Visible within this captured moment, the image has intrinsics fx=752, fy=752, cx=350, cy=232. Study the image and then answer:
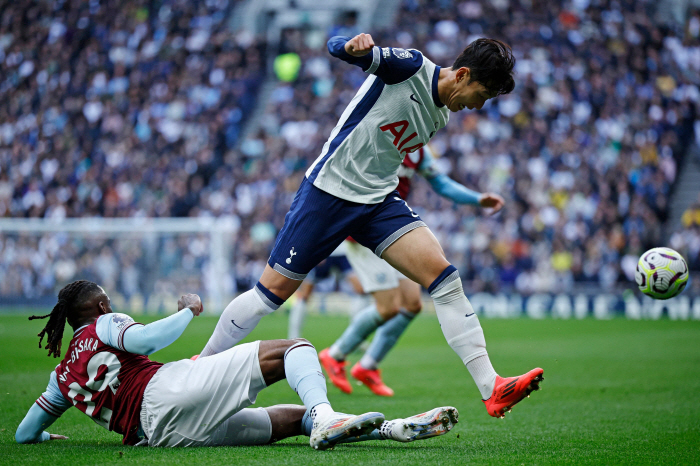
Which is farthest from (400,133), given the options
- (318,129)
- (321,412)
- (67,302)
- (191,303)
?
(318,129)

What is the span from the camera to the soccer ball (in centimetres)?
523

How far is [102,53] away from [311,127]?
31.0 feet

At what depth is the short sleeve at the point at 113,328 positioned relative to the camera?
3.61m

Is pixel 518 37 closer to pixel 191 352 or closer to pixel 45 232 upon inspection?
pixel 45 232

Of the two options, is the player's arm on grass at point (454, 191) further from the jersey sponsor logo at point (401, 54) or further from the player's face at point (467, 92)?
the jersey sponsor logo at point (401, 54)

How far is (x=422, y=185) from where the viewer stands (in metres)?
21.3

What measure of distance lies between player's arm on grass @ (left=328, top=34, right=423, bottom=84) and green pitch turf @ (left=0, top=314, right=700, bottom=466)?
2015mm

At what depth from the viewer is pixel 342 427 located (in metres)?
3.48

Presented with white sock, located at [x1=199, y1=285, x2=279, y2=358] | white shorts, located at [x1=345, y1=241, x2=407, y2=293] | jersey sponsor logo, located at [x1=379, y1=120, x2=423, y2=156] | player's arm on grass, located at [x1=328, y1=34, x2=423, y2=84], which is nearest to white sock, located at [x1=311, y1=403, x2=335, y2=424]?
white sock, located at [x1=199, y1=285, x2=279, y2=358]

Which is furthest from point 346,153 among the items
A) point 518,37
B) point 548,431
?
point 518,37

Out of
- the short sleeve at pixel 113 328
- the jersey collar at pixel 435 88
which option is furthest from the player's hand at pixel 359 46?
the short sleeve at pixel 113 328

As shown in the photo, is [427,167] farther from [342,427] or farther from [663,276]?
[342,427]

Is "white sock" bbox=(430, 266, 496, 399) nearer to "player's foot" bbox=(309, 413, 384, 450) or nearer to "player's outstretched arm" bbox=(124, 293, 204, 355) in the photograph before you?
"player's foot" bbox=(309, 413, 384, 450)

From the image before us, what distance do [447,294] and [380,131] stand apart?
1009mm
